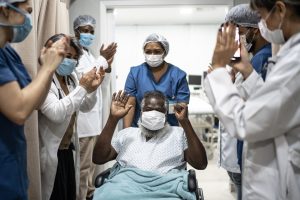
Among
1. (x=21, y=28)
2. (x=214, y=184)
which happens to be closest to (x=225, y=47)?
(x=21, y=28)

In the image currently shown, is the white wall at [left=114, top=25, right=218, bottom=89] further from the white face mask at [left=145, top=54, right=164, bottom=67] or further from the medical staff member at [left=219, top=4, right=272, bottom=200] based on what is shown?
the medical staff member at [left=219, top=4, right=272, bottom=200]

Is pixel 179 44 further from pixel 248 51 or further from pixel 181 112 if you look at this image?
pixel 248 51

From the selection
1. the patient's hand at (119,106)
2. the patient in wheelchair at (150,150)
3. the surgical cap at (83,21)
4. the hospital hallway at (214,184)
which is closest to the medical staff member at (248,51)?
the patient in wheelchair at (150,150)

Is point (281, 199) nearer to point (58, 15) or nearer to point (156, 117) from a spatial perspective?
point (156, 117)

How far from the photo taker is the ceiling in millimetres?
5730

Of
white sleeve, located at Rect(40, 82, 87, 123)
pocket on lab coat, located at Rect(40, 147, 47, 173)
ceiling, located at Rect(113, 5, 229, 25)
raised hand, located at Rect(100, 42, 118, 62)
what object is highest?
ceiling, located at Rect(113, 5, 229, 25)

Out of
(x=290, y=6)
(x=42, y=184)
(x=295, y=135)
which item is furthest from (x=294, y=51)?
(x=42, y=184)

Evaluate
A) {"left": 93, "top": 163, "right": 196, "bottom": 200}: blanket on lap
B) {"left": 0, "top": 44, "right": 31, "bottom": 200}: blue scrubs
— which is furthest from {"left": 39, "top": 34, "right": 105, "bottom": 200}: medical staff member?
{"left": 0, "top": 44, "right": 31, "bottom": 200}: blue scrubs

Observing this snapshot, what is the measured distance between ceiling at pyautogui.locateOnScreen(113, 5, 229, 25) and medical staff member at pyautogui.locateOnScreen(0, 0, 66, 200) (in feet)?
14.7

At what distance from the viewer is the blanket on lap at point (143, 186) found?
1.60m

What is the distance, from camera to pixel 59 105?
65.1 inches

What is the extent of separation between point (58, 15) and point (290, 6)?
1719 millimetres

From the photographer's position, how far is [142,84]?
251cm

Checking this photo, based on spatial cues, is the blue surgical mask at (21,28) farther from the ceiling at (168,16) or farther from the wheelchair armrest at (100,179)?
the ceiling at (168,16)
